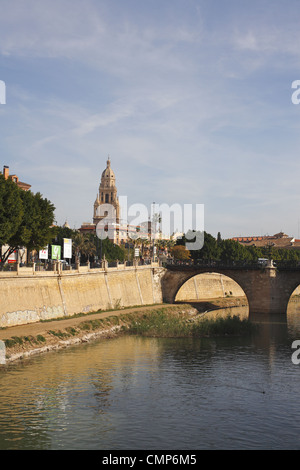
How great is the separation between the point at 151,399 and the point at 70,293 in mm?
34144

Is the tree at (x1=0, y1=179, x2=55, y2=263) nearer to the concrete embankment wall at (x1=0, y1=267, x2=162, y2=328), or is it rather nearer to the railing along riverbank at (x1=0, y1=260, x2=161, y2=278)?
the railing along riverbank at (x1=0, y1=260, x2=161, y2=278)

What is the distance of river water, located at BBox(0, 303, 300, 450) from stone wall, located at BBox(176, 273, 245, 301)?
176 ft

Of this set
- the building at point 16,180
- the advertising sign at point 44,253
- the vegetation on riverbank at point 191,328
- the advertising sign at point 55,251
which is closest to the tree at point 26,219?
the advertising sign at point 55,251

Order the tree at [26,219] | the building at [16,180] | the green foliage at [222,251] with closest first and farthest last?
1. the tree at [26,219]
2. the building at [16,180]
3. the green foliage at [222,251]

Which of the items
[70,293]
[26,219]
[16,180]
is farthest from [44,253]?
[16,180]

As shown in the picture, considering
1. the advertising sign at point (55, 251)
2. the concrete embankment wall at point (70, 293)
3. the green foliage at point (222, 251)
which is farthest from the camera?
the green foliage at point (222, 251)

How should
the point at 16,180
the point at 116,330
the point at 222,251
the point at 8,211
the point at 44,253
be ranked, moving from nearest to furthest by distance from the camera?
the point at 8,211 < the point at 116,330 < the point at 44,253 < the point at 16,180 < the point at 222,251

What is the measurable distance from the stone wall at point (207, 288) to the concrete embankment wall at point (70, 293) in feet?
45.1

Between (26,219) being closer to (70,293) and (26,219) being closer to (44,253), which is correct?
(44,253)

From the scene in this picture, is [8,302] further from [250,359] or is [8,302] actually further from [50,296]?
[250,359]

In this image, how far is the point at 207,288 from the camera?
113500 millimetres

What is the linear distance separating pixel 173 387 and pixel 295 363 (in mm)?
14677

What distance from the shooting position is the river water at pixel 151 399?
27.5 m

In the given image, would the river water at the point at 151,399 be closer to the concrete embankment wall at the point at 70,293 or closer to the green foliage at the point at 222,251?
the concrete embankment wall at the point at 70,293
